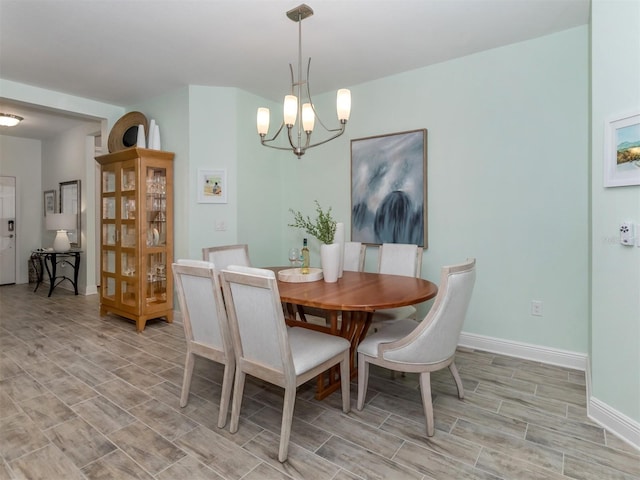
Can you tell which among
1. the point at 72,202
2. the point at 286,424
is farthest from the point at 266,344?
the point at 72,202

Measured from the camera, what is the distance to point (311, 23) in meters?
2.56

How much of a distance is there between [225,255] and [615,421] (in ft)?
9.42

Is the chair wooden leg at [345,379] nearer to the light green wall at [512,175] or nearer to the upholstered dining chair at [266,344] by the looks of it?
the upholstered dining chair at [266,344]

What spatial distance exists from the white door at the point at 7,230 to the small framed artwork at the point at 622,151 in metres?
8.04

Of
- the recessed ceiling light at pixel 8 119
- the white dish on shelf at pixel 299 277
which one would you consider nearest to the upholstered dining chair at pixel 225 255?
the white dish on shelf at pixel 299 277

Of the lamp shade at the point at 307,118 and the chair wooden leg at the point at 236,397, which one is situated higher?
the lamp shade at the point at 307,118

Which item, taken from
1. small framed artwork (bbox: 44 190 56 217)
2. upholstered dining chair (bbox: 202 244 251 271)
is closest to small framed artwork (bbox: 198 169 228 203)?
upholstered dining chair (bbox: 202 244 251 271)

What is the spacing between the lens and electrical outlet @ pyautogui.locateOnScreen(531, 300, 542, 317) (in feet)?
9.35

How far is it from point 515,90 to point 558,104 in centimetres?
34

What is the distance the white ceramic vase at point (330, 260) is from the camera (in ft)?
7.96

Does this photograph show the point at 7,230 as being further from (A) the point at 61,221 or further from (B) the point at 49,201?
(A) the point at 61,221

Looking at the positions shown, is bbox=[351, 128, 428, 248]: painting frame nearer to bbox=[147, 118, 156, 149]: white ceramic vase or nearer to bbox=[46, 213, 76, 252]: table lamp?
bbox=[147, 118, 156, 149]: white ceramic vase

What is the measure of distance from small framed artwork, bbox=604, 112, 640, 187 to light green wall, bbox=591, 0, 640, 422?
4 centimetres

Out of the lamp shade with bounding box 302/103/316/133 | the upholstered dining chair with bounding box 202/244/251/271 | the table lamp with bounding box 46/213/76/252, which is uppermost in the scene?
the lamp shade with bounding box 302/103/316/133
